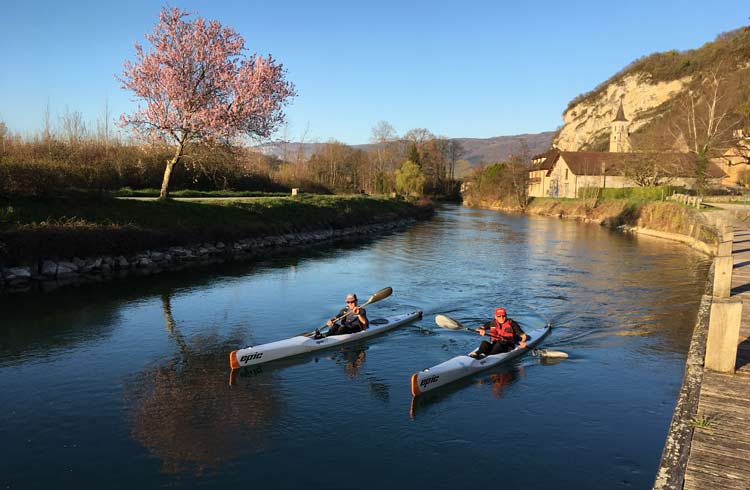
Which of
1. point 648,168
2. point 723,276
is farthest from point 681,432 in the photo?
point 648,168

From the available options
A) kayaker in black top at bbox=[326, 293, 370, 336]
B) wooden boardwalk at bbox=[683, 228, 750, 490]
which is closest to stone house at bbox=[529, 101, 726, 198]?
kayaker in black top at bbox=[326, 293, 370, 336]

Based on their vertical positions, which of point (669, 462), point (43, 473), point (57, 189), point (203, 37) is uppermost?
point (203, 37)

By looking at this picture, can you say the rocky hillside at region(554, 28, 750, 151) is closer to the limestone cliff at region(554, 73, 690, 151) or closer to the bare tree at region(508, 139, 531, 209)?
the limestone cliff at region(554, 73, 690, 151)

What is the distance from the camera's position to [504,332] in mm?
12039

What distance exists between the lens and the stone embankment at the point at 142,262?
59.4 ft

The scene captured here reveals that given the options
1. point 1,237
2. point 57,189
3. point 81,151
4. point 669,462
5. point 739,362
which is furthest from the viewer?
point 81,151

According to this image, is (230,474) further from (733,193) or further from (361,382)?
(733,193)

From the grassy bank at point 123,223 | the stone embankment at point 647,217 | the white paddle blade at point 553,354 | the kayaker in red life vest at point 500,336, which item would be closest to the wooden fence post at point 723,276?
the white paddle blade at point 553,354

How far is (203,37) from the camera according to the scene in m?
27.3

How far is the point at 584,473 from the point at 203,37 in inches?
1066

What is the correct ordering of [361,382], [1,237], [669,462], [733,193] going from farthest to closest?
[733,193] < [1,237] < [361,382] < [669,462]

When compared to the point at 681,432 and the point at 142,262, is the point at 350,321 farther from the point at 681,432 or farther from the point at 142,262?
the point at 142,262

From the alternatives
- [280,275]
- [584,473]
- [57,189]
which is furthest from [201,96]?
[584,473]

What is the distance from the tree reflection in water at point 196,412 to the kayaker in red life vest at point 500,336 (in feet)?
15.6
